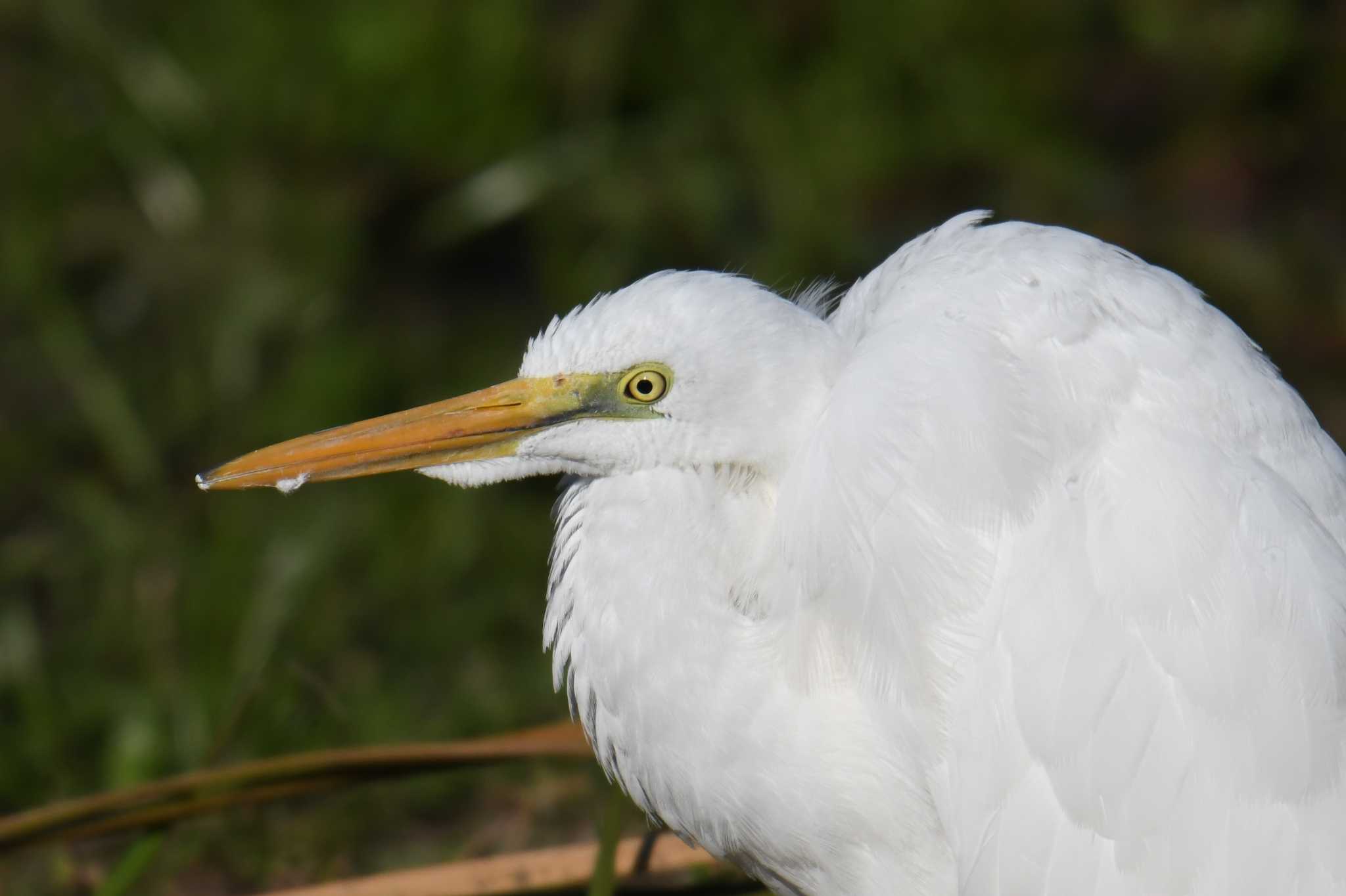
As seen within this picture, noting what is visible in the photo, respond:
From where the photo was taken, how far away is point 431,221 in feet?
16.0

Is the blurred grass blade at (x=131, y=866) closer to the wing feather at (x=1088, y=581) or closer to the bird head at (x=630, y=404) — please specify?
the bird head at (x=630, y=404)

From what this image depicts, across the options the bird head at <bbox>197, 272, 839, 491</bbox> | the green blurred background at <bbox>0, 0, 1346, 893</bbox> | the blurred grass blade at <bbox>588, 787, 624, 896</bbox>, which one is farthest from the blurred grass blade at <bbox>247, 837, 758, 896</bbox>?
the green blurred background at <bbox>0, 0, 1346, 893</bbox>

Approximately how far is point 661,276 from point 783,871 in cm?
83

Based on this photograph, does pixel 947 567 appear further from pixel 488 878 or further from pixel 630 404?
pixel 488 878

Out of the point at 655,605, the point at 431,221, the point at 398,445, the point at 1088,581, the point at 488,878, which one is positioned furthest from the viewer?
the point at 431,221

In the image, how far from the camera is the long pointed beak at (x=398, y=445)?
1979mm

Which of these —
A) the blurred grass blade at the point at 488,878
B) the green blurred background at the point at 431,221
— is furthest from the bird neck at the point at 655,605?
the green blurred background at the point at 431,221

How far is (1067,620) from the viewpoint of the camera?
1.74 m

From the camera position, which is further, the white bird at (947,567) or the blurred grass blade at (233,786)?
the blurred grass blade at (233,786)

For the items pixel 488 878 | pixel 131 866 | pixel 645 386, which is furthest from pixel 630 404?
pixel 131 866

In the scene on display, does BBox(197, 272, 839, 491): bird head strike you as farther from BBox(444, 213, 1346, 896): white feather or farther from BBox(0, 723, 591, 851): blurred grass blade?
BBox(0, 723, 591, 851): blurred grass blade

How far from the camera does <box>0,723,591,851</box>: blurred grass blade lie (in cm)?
207

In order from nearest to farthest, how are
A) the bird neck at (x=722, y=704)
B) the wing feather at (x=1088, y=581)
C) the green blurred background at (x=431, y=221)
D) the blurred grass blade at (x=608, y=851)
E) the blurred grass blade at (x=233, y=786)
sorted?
the wing feather at (x=1088, y=581) → the bird neck at (x=722, y=704) → the blurred grass blade at (x=608, y=851) → the blurred grass blade at (x=233, y=786) → the green blurred background at (x=431, y=221)

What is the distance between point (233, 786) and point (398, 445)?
608mm
